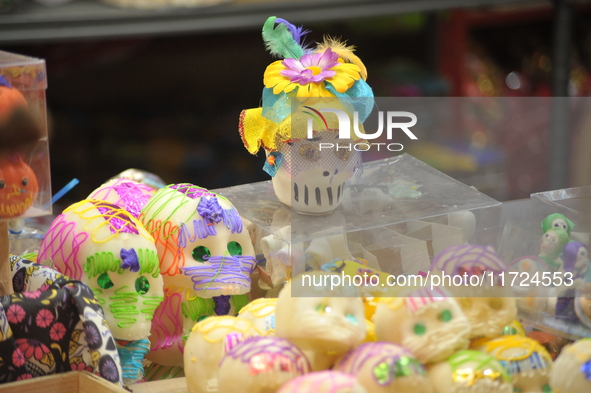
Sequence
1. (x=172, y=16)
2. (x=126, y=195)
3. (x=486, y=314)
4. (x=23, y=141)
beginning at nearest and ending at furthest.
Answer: (x=486, y=314), (x=23, y=141), (x=126, y=195), (x=172, y=16)

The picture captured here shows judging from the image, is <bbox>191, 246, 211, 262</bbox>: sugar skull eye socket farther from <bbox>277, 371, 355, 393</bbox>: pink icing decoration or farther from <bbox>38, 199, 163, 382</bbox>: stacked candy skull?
<bbox>277, 371, 355, 393</bbox>: pink icing decoration

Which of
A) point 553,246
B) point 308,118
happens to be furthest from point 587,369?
point 308,118

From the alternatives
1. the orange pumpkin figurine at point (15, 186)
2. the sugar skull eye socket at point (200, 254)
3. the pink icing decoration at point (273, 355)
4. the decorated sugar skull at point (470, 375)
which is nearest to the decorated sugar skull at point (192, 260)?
the sugar skull eye socket at point (200, 254)

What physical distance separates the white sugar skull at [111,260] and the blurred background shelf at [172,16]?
0.89 meters

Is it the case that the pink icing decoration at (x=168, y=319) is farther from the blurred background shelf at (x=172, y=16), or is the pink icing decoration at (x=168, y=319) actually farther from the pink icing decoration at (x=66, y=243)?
the blurred background shelf at (x=172, y=16)

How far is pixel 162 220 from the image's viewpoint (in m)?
1.05

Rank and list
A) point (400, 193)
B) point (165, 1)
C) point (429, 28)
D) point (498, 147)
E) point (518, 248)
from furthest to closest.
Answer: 1. point (429, 28)
2. point (498, 147)
3. point (165, 1)
4. point (400, 193)
5. point (518, 248)

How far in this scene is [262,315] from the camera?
92 cm

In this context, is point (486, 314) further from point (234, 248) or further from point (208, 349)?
point (234, 248)

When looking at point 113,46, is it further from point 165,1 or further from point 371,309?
point 371,309

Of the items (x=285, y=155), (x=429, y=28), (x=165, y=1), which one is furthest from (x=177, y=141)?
(x=285, y=155)

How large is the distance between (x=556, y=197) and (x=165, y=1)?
1174 millimetres

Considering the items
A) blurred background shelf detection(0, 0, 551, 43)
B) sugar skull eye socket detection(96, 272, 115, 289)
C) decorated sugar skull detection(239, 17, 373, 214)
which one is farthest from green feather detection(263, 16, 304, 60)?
blurred background shelf detection(0, 0, 551, 43)

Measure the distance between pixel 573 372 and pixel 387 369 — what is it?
19 centimetres
